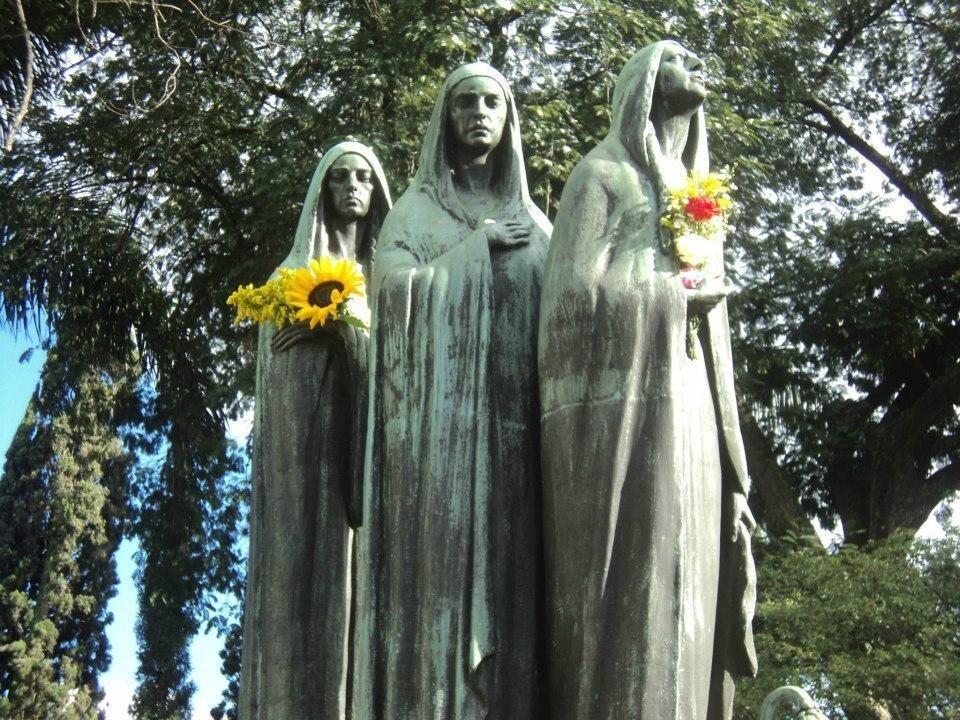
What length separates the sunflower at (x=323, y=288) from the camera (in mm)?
7734

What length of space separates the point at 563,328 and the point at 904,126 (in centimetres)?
2180

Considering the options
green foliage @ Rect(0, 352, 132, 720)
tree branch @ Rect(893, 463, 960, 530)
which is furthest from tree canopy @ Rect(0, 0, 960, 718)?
green foliage @ Rect(0, 352, 132, 720)

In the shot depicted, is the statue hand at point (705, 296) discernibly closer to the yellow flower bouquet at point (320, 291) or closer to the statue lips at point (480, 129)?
the statue lips at point (480, 129)

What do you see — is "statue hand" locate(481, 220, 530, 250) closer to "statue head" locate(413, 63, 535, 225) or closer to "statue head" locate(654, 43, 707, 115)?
"statue head" locate(413, 63, 535, 225)

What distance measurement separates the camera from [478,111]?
23.6 ft

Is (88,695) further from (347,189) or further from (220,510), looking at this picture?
(347,189)

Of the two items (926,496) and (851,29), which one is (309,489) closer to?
(926,496)

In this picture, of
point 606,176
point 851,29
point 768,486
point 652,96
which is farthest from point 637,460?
point 851,29

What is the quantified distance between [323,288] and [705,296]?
2.07 meters

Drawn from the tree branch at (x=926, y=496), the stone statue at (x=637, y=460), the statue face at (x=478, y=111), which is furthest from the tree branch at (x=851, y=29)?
the stone statue at (x=637, y=460)

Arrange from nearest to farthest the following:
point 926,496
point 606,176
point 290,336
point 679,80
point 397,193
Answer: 1. point 606,176
2. point 679,80
3. point 290,336
4. point 397,193
5. point 926,496

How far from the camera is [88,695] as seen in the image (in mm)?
28297

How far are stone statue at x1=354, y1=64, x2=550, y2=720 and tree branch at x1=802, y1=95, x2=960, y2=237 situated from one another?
1897 centimetres

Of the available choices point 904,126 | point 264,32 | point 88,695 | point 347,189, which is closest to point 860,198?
point 904,126
